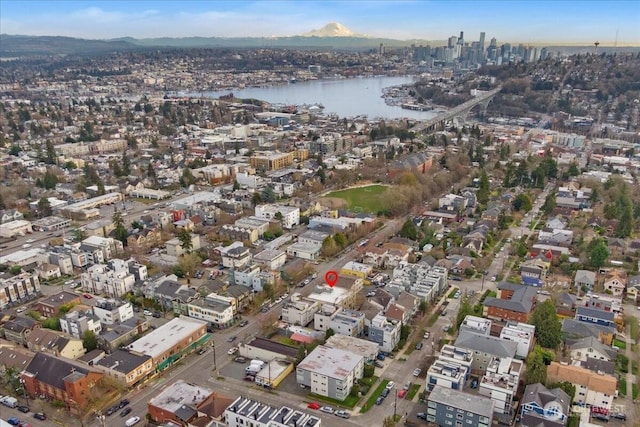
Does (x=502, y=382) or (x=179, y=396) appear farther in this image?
(x=502, y=382)

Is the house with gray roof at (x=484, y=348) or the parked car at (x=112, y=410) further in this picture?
the house with gray roof at (x=484, y=348)

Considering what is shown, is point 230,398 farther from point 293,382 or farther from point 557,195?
point 557,195

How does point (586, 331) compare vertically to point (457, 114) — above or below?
below

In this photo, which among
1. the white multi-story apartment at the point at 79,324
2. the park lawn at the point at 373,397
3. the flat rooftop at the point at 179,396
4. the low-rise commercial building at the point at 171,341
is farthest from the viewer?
the white multi-story apartment at the point at 79,324

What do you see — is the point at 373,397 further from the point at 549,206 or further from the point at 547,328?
the point at 549,206

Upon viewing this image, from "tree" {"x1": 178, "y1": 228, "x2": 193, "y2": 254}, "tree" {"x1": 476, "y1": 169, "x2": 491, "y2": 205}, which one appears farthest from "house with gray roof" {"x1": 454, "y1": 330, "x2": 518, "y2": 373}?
"tree" {"x1": 476, "y1": 169, "x2": 491, "y2": 205}

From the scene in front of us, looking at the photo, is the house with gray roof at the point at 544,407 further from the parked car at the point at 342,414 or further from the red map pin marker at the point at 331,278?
the red map pin marker at the point at 331,278

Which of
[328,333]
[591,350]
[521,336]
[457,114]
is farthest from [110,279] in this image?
[457,114]

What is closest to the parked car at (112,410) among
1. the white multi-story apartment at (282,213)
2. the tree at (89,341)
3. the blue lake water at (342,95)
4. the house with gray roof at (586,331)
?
the tree at (89,341)
